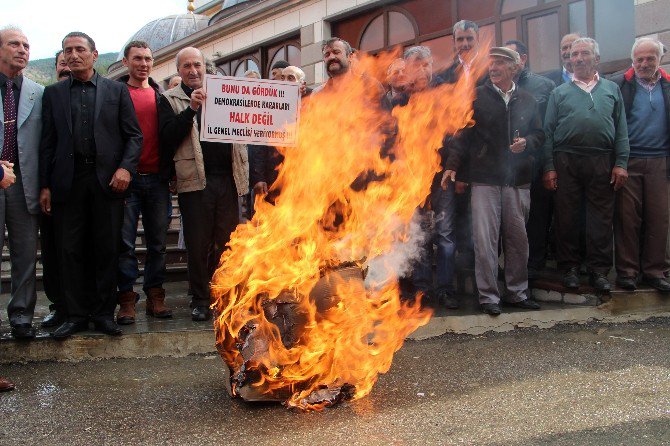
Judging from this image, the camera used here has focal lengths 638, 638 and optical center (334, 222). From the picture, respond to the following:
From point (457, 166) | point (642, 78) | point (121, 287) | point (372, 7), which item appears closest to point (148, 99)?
point (121, 287)

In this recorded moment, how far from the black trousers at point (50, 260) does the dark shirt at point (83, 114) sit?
74cm

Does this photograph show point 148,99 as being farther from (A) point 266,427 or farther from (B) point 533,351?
(B) point 533,351

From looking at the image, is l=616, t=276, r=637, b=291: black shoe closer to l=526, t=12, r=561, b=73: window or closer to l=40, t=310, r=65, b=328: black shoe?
l=526, t=12, r=561, b=73: window

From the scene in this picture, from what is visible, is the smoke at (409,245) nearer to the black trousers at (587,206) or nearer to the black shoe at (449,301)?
the black shoe at (449,301)

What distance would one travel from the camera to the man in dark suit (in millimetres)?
5426

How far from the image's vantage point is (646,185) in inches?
269

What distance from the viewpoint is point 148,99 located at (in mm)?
6258

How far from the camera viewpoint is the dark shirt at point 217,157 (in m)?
6.18

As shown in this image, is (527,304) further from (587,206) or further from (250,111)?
(250,111)

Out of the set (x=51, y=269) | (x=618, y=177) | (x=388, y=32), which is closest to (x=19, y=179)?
(x=51, y=269)

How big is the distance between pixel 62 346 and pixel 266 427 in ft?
8.14

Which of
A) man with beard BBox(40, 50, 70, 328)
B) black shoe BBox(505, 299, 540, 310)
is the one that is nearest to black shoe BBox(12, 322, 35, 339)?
man with beard BBox(40, 50, 70, 328)

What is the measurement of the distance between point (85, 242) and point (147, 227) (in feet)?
2.24

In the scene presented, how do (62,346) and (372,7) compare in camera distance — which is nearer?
(62,346)
